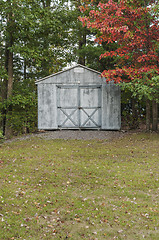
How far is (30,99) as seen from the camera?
1588 centimetres

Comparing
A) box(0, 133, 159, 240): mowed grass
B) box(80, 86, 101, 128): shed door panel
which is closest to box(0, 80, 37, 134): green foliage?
box(80, 86, 101, 128): shed door panel

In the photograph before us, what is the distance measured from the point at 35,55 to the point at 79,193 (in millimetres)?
→ 10798

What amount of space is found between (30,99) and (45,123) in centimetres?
180

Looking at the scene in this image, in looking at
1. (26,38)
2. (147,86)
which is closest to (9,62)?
(26,38)

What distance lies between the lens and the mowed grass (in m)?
4.70

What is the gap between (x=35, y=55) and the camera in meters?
15.2

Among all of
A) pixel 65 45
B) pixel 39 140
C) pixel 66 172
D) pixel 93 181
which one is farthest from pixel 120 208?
pixel 65 45

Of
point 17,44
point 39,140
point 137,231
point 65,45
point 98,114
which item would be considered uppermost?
point 65,45

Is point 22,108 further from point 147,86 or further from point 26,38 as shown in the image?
point 147,86

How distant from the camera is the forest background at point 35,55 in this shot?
46.7 feet

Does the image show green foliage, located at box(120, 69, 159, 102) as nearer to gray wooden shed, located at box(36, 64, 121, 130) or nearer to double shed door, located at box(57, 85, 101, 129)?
gray wooden shed, located at box(36, 64, 121, 130)

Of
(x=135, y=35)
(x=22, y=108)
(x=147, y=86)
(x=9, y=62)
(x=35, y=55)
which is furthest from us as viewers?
(x=22, y=108)

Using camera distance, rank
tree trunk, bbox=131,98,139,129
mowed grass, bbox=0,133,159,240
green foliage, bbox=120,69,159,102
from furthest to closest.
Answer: tree trunk, bbox=131,98,139,129
green foliage, bbox=120,69,159,102
mowed grass, bbox=0,133,159,240

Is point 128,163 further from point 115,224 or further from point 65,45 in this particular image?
point 65,45
